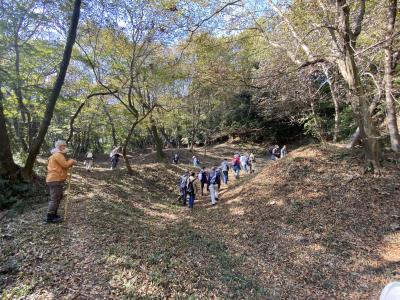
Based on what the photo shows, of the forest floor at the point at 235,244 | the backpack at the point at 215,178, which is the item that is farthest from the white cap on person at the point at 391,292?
the backpack at the point at 215,178

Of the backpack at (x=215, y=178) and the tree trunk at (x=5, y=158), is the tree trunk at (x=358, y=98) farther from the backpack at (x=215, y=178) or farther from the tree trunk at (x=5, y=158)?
the tree trunk at (x=5, y=158)

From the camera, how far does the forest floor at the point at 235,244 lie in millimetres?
4734

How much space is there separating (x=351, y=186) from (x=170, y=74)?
1027 centimetres

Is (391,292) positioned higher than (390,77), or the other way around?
(390,77)

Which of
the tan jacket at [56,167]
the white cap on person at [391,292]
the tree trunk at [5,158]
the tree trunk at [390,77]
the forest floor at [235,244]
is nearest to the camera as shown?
the white cap on person at [391,292]

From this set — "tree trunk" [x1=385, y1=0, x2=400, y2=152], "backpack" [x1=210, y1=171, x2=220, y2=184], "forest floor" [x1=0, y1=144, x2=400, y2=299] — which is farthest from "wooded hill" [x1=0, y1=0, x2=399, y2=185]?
"backpack" [x1=210, y1=171, x2=220, y2=184]

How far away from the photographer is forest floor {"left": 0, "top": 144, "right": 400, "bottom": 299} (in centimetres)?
473

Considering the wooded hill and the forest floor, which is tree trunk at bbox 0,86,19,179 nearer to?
the wooded hill

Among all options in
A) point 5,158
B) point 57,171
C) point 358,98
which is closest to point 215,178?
point 358,98

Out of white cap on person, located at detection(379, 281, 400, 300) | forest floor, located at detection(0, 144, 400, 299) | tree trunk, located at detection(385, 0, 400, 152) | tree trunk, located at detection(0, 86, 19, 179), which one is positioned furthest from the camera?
tree trunk, located at detection(0, 86, 19, 179)

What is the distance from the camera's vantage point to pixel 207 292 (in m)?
4.83

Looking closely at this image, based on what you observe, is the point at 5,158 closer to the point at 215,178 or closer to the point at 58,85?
the point at 58,85

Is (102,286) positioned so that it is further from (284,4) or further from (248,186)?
(284,4)

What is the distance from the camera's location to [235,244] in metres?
7.06
